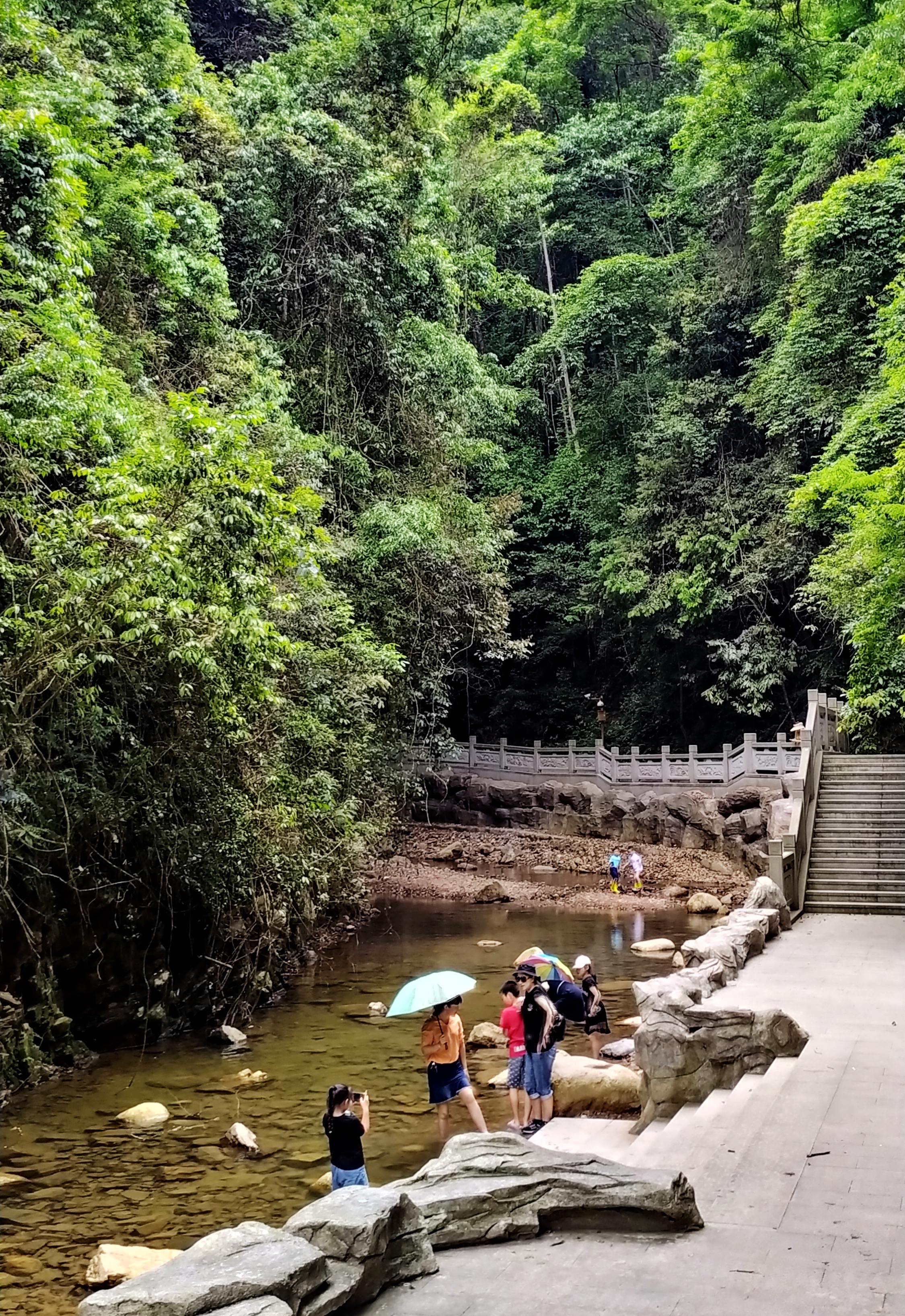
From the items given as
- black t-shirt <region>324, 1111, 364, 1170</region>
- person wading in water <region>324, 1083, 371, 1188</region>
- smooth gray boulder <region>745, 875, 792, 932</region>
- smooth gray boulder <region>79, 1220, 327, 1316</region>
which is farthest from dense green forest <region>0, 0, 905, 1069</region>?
smooth gray boulder <region>79, 1220, 327, 1316</region>

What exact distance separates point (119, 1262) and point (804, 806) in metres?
11.6

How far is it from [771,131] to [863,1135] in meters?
28.1

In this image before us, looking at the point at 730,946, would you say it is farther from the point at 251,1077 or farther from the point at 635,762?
the point at 635,762

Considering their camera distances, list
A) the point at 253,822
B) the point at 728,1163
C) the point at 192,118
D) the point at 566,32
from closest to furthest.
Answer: the point at 728,1163 < the point at 253,822 < the point at 192,118 < the point at 566,32

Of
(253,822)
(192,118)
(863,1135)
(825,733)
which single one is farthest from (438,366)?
(863,1135)

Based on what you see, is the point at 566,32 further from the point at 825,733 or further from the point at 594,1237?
A: the point at 594,1237

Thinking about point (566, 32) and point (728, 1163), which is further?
point (566, 32)

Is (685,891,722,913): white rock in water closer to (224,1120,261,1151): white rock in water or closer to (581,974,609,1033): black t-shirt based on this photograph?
(581,974,609,1033): black t-shirt

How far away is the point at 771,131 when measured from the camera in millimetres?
28047

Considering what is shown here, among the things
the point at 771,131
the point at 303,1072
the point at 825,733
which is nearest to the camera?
the point at 303,1072

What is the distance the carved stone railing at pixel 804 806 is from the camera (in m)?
13.9

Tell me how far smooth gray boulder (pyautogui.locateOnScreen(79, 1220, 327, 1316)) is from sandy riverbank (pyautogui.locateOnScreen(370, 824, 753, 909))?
55.5ft

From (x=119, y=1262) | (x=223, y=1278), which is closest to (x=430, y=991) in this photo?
(x=119, y=1262)

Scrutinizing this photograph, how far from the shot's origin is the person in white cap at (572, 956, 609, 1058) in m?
10.8
